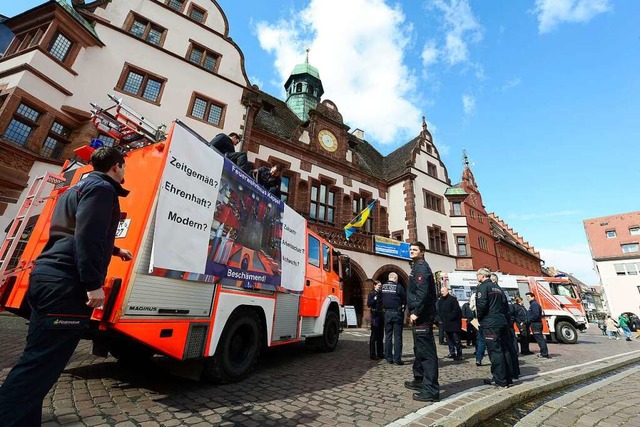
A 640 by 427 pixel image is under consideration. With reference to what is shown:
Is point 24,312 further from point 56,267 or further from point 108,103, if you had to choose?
point 108,103

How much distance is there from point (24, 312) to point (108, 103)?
10912mm

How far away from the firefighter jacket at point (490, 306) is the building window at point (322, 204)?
12.1 meters

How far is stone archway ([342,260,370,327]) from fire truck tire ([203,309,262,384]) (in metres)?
11.6

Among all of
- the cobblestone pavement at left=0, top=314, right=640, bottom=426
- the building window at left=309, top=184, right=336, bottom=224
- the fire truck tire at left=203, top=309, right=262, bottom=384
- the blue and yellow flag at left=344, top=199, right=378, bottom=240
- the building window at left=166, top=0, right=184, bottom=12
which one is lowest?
the cobblestone pavement at left=0, top=314, right=640, bottom=426

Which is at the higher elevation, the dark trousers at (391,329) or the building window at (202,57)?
the building window at (202,57)

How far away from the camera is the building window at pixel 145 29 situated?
13012 millimetres

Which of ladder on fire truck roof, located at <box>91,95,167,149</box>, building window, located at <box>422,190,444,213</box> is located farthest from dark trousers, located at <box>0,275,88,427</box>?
building window, located at <box>422,190,444,213</box>

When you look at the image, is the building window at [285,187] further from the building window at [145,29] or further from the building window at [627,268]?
the building window at [627,268]

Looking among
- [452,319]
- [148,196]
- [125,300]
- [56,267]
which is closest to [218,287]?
[125,300]

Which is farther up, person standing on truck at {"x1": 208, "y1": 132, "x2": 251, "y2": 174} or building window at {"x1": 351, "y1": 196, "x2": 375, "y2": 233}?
building window at {"x1": 351, "y1": 196, "x2": 375, "y2": 233}

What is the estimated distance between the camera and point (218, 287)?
12.9 ft

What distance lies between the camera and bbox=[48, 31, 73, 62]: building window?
10450 mm

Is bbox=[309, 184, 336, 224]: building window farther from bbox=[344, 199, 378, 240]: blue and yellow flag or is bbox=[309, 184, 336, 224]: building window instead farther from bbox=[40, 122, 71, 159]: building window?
bbox=[40, 122, 71, 159]: building window

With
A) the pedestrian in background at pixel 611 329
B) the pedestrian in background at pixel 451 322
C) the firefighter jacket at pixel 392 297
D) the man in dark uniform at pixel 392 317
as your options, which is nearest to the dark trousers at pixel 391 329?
the man in dark uniform at pixel 392 317
